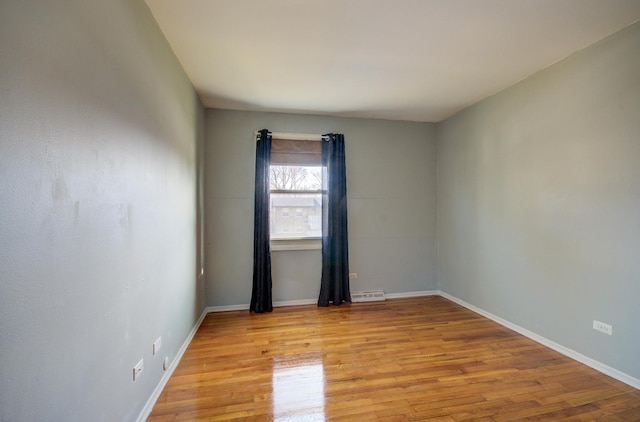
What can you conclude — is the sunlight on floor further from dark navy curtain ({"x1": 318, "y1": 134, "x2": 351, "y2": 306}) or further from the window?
the window

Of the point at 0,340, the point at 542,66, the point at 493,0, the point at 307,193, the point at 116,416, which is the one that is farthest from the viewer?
the point at 307,193

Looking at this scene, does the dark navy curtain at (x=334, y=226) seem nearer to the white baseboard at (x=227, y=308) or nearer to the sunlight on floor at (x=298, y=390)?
the white baseboard at (x=227, y=308)

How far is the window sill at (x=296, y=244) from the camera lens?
12.5 ft

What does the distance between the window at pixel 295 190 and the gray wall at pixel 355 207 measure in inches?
9.6

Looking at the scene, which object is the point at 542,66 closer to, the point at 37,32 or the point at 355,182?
the point at 355,182

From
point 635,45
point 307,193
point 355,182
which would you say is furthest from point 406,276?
point 635,45

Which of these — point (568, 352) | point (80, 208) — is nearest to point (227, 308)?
point (80, 208)

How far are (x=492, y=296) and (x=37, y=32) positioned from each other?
168 inches

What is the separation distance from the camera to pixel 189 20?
1962mm

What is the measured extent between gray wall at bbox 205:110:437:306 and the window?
24cm

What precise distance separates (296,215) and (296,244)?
0.42 meters

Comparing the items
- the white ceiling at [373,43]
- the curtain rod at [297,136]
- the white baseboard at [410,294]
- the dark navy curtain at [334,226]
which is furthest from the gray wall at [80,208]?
the white baseboard at [410,294]

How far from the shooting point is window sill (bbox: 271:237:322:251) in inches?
150

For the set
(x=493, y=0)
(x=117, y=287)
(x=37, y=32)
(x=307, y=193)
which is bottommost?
(x=117, y=287)
